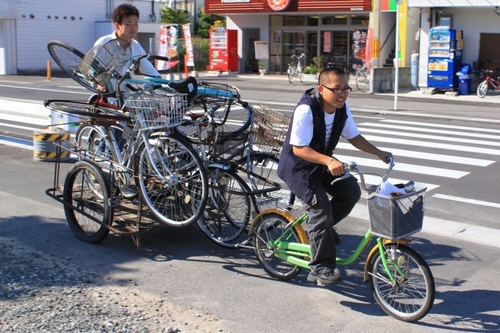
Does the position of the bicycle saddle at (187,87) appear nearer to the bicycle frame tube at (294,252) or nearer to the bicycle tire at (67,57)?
the bicycle tire at (67,57)

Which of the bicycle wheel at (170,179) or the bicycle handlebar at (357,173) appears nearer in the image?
the bicycle handlebar at (357,173)

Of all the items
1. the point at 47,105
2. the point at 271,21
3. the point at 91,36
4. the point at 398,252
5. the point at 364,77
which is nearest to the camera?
the point at 398,252

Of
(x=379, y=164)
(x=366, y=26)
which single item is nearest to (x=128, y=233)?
(x=379, y=164)

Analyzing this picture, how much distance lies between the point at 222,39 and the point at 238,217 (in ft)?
96.2

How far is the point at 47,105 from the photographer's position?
623cm

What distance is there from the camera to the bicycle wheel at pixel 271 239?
529 cm

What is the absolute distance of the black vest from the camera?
16.0 feet

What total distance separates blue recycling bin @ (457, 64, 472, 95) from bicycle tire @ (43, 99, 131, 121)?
18.7 m

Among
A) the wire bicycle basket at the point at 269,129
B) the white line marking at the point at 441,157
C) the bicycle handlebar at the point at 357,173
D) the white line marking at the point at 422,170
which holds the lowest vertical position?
the white line marking at the point at 422,170

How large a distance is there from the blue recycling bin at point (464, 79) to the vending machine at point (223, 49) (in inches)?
577

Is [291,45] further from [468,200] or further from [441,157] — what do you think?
[468,200]

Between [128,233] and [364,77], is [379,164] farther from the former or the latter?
[364,77]

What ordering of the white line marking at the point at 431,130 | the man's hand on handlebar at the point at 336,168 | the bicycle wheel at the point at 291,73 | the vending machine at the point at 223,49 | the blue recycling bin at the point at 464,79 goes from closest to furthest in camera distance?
the man's hand on handlebar at the point at 336,168
the white line marking at the point at 431,130
the blue recycling bin at the point at 464,79
the bicycle wheel at the point at 291,73
the vending machine at the point at 223,49

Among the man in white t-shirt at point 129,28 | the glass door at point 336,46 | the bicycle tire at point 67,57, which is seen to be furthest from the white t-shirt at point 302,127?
the glass door at point 336,46
